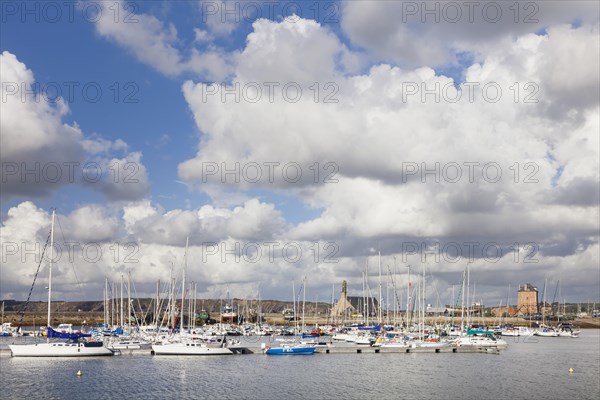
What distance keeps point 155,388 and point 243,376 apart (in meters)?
15.2

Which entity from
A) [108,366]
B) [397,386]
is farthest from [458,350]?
[108,366]

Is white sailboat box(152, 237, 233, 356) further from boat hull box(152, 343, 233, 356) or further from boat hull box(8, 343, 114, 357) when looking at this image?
boat hull box(8, 343, 114, 357)

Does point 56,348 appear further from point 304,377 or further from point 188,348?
point 304,377

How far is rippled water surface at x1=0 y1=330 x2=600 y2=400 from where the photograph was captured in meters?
73.7

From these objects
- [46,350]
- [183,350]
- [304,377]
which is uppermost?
[46,350]

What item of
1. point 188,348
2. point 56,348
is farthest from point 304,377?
point 56,348

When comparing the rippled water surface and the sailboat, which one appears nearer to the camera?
the rippled water surface

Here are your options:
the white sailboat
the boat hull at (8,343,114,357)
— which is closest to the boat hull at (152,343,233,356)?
the white sailboat

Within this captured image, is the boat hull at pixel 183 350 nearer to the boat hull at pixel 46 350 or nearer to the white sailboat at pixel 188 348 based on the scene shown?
the white sailboat at pixel 188 348

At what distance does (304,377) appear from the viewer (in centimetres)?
8794

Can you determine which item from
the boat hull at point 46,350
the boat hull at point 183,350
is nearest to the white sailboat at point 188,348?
the boat hull at point 183,350

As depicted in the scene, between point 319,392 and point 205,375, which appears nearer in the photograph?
point 319,392

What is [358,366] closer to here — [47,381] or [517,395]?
[517,395]

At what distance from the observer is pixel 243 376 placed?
8812cm
